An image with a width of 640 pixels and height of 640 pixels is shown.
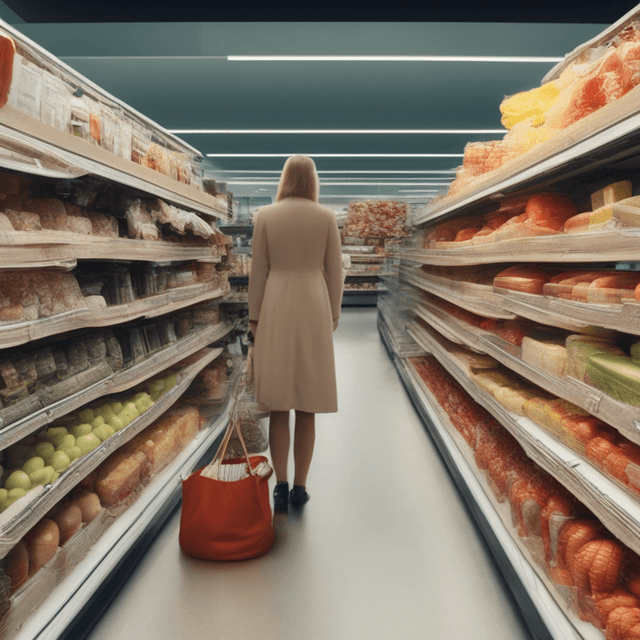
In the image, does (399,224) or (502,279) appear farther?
(399,224)

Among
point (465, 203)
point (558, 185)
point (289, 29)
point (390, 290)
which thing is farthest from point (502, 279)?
point (390, 290)

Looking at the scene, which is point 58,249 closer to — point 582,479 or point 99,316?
point 99,316

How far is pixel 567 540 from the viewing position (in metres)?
1.52

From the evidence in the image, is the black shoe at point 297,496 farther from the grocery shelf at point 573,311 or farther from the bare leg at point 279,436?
the grocery shelf at point 573,311

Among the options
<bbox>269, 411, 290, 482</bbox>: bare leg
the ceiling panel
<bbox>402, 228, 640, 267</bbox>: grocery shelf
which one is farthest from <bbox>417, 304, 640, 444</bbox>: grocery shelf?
the ceiling panel

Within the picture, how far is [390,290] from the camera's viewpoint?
7.23 metres

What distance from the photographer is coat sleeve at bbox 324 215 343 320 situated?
2.31 metres

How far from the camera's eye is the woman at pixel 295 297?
2.24 metres

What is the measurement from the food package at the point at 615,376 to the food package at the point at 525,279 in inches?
25.7

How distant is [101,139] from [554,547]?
2307 mm

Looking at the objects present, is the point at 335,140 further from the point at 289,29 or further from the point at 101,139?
the point at 101,139

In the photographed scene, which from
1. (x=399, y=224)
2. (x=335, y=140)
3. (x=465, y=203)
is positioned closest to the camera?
(x=465, y=203)

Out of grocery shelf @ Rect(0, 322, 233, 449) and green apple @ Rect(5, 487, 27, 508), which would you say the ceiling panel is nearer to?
grocery shelf @ Rect(0, 322, 233, 449)
